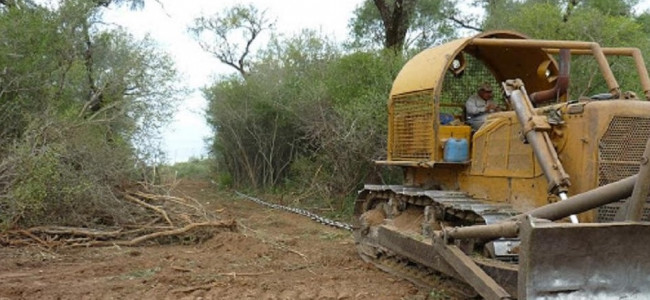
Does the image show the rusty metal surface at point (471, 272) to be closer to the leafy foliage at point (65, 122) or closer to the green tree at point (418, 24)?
the leafy foliage at point (65, 122)

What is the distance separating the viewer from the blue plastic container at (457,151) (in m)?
7.14

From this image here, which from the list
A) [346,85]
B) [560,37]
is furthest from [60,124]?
[560,37]

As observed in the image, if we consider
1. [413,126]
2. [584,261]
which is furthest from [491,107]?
[584,261]

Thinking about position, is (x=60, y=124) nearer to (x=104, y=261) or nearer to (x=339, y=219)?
(x=104, y=261)

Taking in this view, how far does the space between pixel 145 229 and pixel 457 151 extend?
5.20m

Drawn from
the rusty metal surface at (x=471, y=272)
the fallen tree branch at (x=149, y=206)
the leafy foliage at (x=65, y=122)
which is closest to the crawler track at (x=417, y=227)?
the rusty metal surface at (x=471, y=272)

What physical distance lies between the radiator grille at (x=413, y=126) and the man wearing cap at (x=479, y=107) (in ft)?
1.84

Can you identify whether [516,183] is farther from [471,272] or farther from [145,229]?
[145,229]

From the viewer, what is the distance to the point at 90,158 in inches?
419

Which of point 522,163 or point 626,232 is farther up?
point 522,163

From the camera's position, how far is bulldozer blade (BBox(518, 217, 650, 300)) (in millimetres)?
4227

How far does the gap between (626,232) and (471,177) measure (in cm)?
274

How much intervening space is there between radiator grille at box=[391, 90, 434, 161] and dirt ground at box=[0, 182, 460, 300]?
1391mm

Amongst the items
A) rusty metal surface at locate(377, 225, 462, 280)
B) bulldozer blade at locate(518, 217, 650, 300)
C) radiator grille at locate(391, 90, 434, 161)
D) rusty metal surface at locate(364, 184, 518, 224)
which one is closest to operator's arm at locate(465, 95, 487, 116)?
radiator grille at locate(391, 90, 434, 161)
